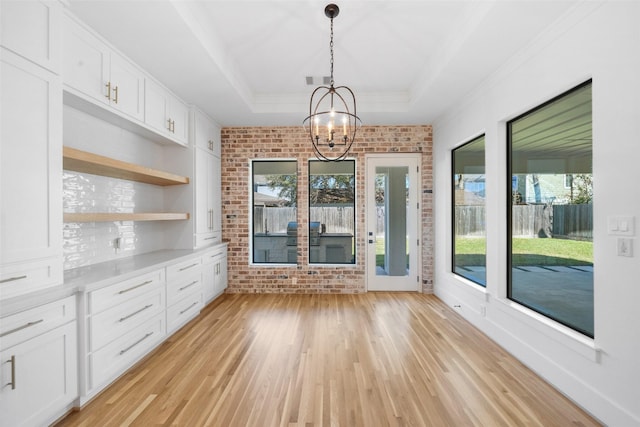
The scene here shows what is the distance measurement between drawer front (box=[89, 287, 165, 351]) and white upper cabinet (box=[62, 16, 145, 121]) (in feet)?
5.62

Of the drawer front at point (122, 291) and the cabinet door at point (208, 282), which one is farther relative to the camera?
the cabinet door at point (208, 282)

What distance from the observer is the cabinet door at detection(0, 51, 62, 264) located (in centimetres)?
162

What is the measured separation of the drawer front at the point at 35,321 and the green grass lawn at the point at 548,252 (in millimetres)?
3700

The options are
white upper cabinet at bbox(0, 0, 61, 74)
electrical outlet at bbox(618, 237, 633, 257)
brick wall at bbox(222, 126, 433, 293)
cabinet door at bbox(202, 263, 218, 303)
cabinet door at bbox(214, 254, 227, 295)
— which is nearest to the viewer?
white upper cabinet at bbox(0, 0, 61, 74)

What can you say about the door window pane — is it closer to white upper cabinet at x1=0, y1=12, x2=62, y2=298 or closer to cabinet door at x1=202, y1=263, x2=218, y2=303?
cabinet door at x1=202, y1=263, x2=218, y2=303

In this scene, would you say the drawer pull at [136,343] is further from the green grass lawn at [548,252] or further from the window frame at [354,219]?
the green grass lawn at [548,252]

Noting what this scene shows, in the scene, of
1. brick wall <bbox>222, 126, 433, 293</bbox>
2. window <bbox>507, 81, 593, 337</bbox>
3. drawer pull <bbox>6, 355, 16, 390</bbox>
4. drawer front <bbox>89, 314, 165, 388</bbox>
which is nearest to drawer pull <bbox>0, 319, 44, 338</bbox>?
drawer pull <bbox>6, 355, 16, 390</bbox>

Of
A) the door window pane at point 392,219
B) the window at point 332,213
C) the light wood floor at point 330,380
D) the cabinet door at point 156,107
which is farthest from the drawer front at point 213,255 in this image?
the door window pane at point 392,219

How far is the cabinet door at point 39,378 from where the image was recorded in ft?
5.09

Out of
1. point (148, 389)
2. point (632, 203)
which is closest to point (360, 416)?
point (148, 389)

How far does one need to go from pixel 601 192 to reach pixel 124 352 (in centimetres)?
376

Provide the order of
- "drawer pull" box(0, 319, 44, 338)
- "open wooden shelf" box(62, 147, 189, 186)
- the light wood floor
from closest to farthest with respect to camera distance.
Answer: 1. "drawer pull" box(0, 319, 44, 338)
2. the light wood floor
3. "open wooden shelf" box(62, 147, 189, 186)

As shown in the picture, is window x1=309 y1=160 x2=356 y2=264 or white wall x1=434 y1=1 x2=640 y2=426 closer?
white wall x1=434 y1=1 x2=640 y2=426

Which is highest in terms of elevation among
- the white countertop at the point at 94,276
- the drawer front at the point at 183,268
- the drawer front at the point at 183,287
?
the white countertop at the point at 94,276
